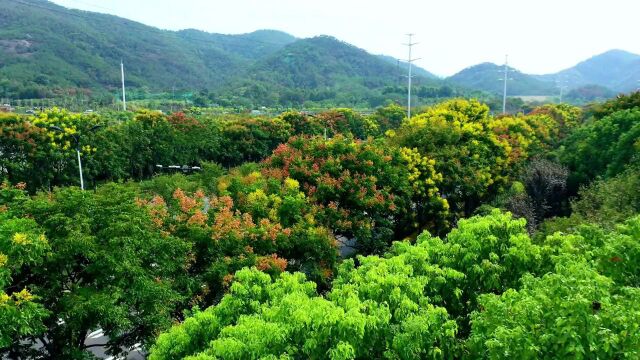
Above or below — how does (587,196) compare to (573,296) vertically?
below

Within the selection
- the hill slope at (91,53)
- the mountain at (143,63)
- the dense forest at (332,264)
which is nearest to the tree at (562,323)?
the dense forest at (332,264)

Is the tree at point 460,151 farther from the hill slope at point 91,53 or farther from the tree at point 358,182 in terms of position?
the hill slope at point 91,53

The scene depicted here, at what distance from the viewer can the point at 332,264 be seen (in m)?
15.3

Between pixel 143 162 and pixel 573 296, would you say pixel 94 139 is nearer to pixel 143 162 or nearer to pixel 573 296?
pixel 143 162

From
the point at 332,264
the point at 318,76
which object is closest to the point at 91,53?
the point at 318,76

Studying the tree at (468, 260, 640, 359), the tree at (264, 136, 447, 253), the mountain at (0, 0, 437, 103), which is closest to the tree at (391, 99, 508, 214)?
the tree at (264, 136, 447, 253)

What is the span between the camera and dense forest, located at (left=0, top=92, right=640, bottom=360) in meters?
7.37

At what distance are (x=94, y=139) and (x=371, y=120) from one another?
1387 inches

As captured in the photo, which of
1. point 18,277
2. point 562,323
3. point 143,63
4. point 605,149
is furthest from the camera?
point 143,63

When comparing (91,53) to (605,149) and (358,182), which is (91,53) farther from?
(358,182)

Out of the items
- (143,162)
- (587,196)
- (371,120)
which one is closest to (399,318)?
(587,196)

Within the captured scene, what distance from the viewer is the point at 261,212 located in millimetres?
14906

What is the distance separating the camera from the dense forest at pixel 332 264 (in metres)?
7.37

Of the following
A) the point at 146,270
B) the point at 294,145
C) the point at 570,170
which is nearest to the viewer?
the point at 146,270
